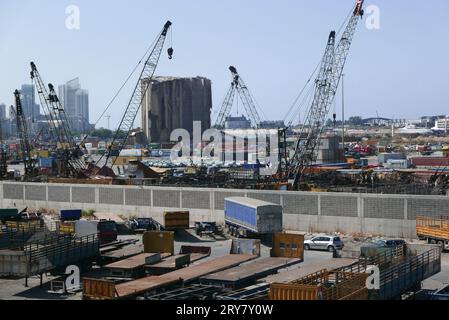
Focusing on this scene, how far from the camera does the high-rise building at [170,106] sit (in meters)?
147

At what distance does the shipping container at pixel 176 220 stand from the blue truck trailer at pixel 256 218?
6.88 feet

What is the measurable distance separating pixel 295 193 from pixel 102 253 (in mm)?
10326

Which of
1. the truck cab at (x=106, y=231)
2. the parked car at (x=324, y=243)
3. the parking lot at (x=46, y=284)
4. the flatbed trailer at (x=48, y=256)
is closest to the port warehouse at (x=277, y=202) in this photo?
the parked car at (x=324, y=243)

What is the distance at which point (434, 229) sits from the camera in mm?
24766

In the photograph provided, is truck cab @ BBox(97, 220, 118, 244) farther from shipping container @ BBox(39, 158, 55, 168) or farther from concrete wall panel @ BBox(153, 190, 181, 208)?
shipping container @ BBox(39, 158, 55, 168)

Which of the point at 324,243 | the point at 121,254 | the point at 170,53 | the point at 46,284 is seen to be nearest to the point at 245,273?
the point at 46,284

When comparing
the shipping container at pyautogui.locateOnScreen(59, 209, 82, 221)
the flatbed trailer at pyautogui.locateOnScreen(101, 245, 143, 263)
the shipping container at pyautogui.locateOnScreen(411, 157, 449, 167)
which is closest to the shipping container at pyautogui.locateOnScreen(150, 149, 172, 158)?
the shipping container at pyautogui.locateOnScreen(411, 157, 449, 167)

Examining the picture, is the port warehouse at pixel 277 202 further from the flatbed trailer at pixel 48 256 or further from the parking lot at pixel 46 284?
the flatbed trailer at pixel 48 256

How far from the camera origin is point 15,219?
31828 millimetres

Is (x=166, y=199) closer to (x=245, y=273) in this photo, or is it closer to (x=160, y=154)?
(x=245, y=273)

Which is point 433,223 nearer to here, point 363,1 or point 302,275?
point 302,275

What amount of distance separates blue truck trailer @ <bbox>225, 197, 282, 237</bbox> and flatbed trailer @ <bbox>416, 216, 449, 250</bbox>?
16.0 feet

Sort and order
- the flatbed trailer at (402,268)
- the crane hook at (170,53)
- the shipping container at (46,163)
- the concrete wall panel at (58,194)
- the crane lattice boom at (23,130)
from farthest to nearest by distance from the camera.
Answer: the shipping container at (46,163)
the crane hook at (170,53)
the crane lattice boom at (23,130)
the concrete wall panel at (58,194)
the flatbed trailer at (402,268)

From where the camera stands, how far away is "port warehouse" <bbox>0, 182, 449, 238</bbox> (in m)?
27.0
